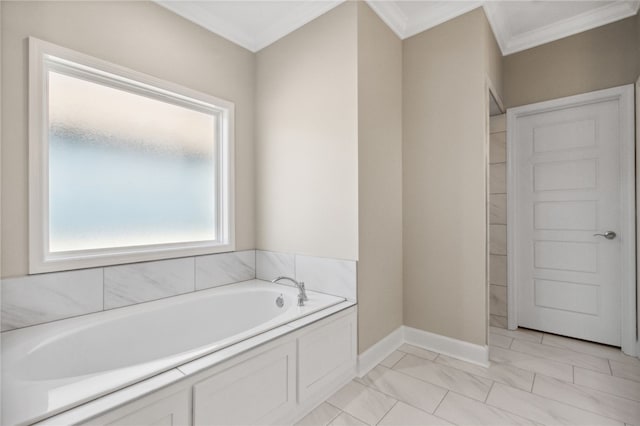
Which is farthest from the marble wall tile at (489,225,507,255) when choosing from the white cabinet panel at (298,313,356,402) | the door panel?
the white cabinet panel at (298,313,356,402)

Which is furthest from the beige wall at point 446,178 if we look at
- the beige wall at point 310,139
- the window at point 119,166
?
the window at point 119,166

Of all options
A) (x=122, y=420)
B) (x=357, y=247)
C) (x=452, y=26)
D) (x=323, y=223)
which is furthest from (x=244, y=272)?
(x=452, y=26)

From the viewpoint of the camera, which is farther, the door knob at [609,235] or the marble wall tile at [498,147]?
the marble wall tile at [498,147]

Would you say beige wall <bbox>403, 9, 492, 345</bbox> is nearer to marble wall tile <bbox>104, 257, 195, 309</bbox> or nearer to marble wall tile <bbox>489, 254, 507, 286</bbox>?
marble wall tile <bbox>489, 254, 507, 286</bbox>

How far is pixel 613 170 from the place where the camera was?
2.44 metres

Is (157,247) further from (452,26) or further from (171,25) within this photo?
(452,26)

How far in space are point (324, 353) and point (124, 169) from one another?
1.76m

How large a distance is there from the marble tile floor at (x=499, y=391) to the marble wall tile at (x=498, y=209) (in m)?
1.09

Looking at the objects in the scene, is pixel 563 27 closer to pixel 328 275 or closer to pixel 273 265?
pixel 328 275

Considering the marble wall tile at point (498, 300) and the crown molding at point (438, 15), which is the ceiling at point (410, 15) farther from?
the marble wall tile at point (498, 300)

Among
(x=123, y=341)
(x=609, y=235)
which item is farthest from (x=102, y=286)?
(x=609, y=235)

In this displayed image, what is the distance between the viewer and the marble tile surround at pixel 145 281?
64.4 inches

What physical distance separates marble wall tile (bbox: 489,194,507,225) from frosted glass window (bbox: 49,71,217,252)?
253 centimetres

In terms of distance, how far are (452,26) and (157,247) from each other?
2.71 m
